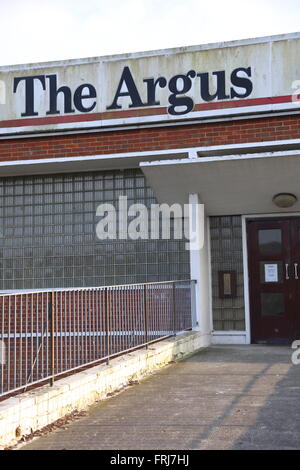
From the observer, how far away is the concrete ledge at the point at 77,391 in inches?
183

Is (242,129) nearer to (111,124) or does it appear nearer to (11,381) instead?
(111,124)

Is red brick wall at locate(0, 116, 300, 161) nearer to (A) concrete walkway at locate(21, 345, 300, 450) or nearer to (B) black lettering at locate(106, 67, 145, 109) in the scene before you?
(B) black lettering at locate(106, 67, 145, 109)

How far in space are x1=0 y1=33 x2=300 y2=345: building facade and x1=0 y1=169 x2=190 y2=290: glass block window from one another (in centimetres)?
2

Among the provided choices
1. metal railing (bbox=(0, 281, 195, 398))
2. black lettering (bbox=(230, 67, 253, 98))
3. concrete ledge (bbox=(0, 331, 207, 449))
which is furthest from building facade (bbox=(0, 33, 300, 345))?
concrete ledge (bbox=(0, 331, 207, 449))

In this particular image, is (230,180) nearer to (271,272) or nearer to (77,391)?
(271,272)

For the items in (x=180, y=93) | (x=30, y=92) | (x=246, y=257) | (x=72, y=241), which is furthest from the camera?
(x=72, y=241)

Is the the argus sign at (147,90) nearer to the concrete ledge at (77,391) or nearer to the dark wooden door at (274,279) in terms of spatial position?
the dark wooden door at (274,279)

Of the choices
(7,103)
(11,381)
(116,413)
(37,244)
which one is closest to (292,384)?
(116,413)

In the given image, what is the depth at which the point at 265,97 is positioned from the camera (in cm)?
952

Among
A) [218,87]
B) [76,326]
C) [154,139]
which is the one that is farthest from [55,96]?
[76,326]

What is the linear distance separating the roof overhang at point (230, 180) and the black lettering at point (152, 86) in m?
1.41

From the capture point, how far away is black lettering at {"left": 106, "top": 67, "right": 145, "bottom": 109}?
999 centimetres

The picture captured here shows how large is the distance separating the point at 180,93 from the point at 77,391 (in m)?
6.02

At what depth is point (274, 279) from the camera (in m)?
10.4
